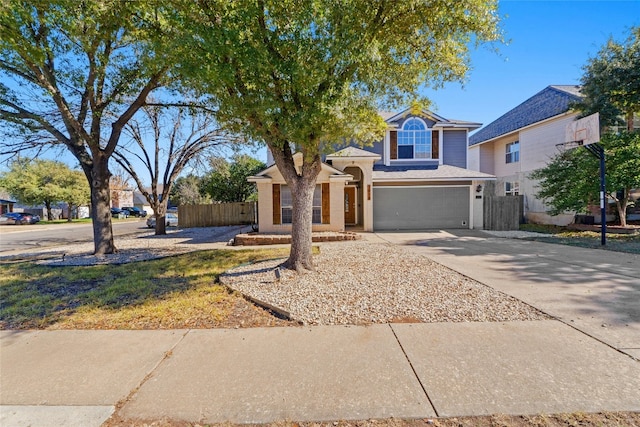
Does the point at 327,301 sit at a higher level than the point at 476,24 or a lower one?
lower

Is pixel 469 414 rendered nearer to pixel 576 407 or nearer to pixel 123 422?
pixel 576 407

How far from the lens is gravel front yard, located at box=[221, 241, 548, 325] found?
4496mm

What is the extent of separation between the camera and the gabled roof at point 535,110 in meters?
17.8

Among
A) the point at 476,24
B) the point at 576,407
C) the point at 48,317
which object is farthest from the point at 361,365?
the point at 476,24

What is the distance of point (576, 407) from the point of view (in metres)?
2.58

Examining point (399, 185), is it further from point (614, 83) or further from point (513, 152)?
point (513, 152)

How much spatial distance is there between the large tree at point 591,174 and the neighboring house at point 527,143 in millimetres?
2643

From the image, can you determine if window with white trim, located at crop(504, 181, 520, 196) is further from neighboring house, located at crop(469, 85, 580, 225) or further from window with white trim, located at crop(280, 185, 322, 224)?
window with white trim, located at crop(280, 185, 322, 224)

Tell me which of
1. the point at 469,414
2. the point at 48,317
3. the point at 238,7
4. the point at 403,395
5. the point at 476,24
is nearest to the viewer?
the point at 469,414

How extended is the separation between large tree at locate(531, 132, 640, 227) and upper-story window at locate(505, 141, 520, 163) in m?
5.78

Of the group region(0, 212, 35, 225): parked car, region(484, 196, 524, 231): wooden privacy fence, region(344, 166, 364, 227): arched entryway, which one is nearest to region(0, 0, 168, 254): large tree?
region(344, 166, 364, 227): arched entryway

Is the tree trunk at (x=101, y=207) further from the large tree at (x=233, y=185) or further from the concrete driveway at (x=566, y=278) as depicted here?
the large tree at (x=233, y=185)

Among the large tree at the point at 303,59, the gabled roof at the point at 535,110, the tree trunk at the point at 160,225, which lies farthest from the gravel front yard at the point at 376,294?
the gabled roof at the point at 535,110

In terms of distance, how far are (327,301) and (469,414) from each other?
110 inches
